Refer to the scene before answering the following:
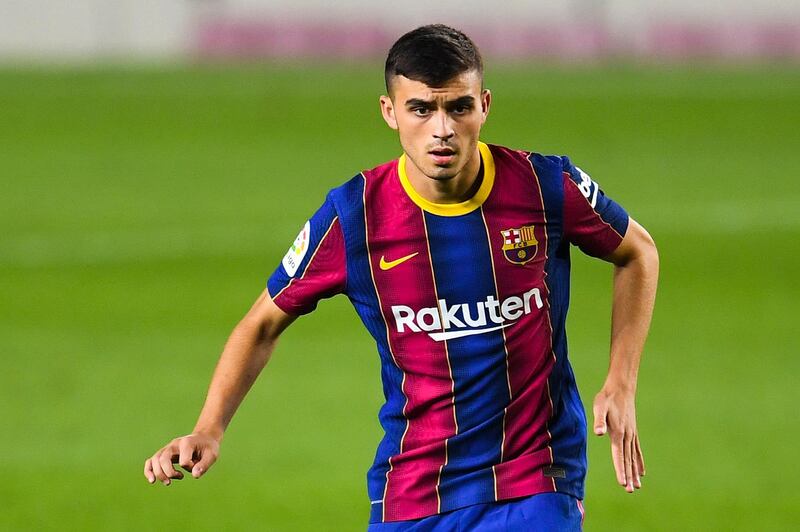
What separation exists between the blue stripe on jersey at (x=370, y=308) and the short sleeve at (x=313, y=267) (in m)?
0.03

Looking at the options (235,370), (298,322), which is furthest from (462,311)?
(298,322)

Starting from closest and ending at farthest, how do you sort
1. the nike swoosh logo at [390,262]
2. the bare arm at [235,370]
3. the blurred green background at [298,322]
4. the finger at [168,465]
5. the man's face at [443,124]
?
the finger at [168,465]
the man's face at [443,124]
the bare arm at [235,370]
the nike swoosh logo at [390,262]
the blurred green background at [298,322]

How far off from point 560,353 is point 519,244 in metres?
0.37

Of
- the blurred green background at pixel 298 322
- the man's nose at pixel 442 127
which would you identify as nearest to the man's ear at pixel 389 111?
the man's nose at pixel 442 127

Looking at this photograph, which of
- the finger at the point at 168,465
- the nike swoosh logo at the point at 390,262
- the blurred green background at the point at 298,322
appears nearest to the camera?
the finger at the point at 168,465

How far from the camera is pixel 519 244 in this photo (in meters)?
4.84

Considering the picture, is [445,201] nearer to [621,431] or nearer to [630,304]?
[630,304]

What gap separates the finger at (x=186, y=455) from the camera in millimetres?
4609

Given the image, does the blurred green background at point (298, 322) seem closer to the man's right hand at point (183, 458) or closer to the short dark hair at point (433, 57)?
the man's right hand at point (183, 458)

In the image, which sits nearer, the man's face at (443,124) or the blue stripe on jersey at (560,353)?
the man's face at (443,124)

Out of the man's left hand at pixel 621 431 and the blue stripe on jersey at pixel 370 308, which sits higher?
the blue stripe on jersey at pixel 370 308

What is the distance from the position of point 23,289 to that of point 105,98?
17115mm

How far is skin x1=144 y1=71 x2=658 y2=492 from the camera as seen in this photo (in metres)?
4.64

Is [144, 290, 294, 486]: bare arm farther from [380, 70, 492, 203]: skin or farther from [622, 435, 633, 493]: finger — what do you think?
[622, 435, 633, 493]: finger
